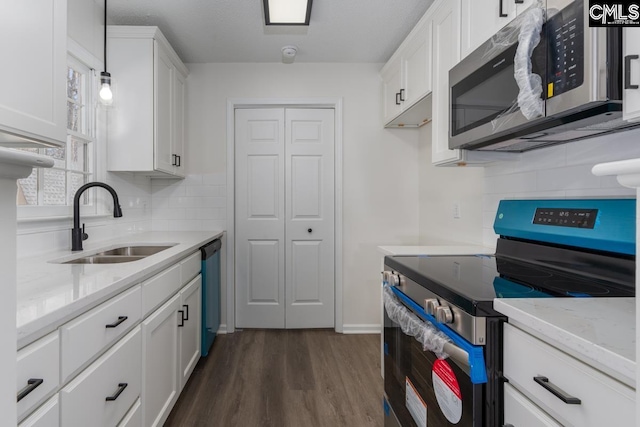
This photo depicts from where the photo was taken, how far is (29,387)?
76 cm

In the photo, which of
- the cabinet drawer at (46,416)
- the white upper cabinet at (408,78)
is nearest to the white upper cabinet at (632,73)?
the white upper cabinet at (408,78)

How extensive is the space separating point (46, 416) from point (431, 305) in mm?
1072

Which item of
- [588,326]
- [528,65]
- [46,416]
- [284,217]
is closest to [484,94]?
[528,65]

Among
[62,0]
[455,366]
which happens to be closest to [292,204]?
[62,0]

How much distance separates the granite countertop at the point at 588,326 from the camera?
59cm

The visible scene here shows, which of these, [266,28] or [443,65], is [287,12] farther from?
[443,65]

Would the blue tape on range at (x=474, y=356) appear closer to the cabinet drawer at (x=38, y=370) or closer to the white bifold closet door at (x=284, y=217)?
the cabinet drawer at (x=38, y=370)

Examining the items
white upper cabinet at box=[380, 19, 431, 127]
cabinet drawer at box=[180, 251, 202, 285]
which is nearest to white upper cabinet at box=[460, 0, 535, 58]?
white upper cabinet at box=[380, 19, 431, 127]

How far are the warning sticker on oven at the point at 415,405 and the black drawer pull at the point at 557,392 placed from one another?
555 mm

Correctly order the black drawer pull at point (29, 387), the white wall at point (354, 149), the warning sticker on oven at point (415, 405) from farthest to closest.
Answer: the white wall at point (354, 149), the warning sticker on oven at point (415, 405), the black drawer pull at point (29, 387)

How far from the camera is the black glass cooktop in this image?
0.98 metres

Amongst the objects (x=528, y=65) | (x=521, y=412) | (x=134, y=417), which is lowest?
(x=134, y=417)

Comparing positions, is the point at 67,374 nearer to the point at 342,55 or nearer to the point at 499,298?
the point at 499,298

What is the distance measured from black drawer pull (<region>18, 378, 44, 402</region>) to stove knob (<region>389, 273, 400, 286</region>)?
1.19 m
